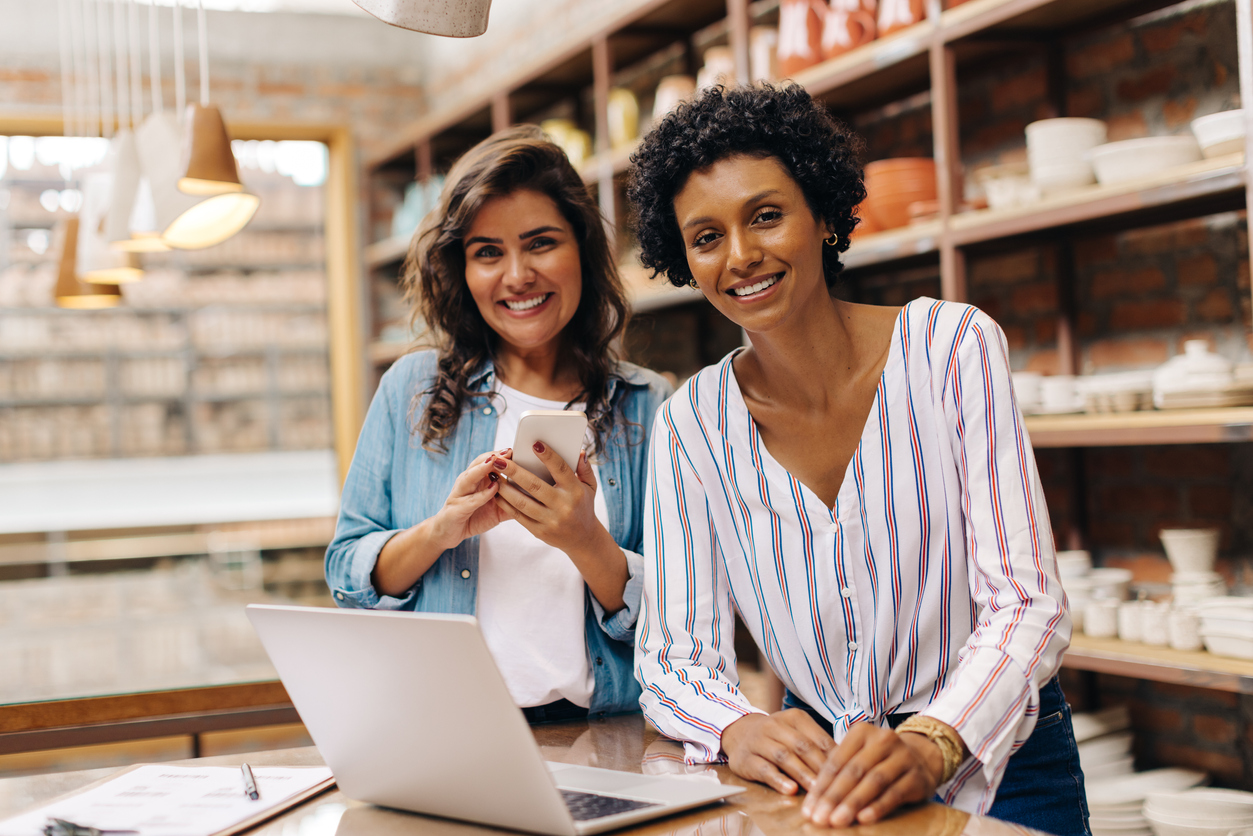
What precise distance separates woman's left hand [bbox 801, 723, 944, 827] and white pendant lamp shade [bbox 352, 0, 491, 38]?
0.79 meters

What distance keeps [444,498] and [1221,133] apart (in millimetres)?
1510

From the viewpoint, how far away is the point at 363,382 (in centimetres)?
575

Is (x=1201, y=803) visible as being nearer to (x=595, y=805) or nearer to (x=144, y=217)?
(x=595, y=805)

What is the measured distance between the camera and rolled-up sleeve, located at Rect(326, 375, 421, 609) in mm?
1527

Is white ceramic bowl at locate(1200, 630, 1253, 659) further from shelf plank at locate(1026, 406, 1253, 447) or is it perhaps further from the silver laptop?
the silver laptop

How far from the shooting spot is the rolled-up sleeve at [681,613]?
1.21m

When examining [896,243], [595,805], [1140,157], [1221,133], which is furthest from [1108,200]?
[595,805]

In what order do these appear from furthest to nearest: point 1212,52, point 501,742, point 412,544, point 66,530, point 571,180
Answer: point 66,530 < point 1212,52 < point 571,180 < point 412,544 < point 501,742

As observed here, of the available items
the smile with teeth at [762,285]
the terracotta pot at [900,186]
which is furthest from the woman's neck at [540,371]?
the terracotta pot at [900,186]

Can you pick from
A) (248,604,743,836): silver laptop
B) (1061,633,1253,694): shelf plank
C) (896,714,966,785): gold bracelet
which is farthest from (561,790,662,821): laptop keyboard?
(1061,633,1253,694): shelf plank

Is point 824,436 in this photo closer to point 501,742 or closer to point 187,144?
point 501,742

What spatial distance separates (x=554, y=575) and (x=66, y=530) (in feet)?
19.8

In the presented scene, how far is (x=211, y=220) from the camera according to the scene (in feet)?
8.54

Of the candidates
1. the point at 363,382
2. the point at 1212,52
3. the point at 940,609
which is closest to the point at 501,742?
the point at 940,609
